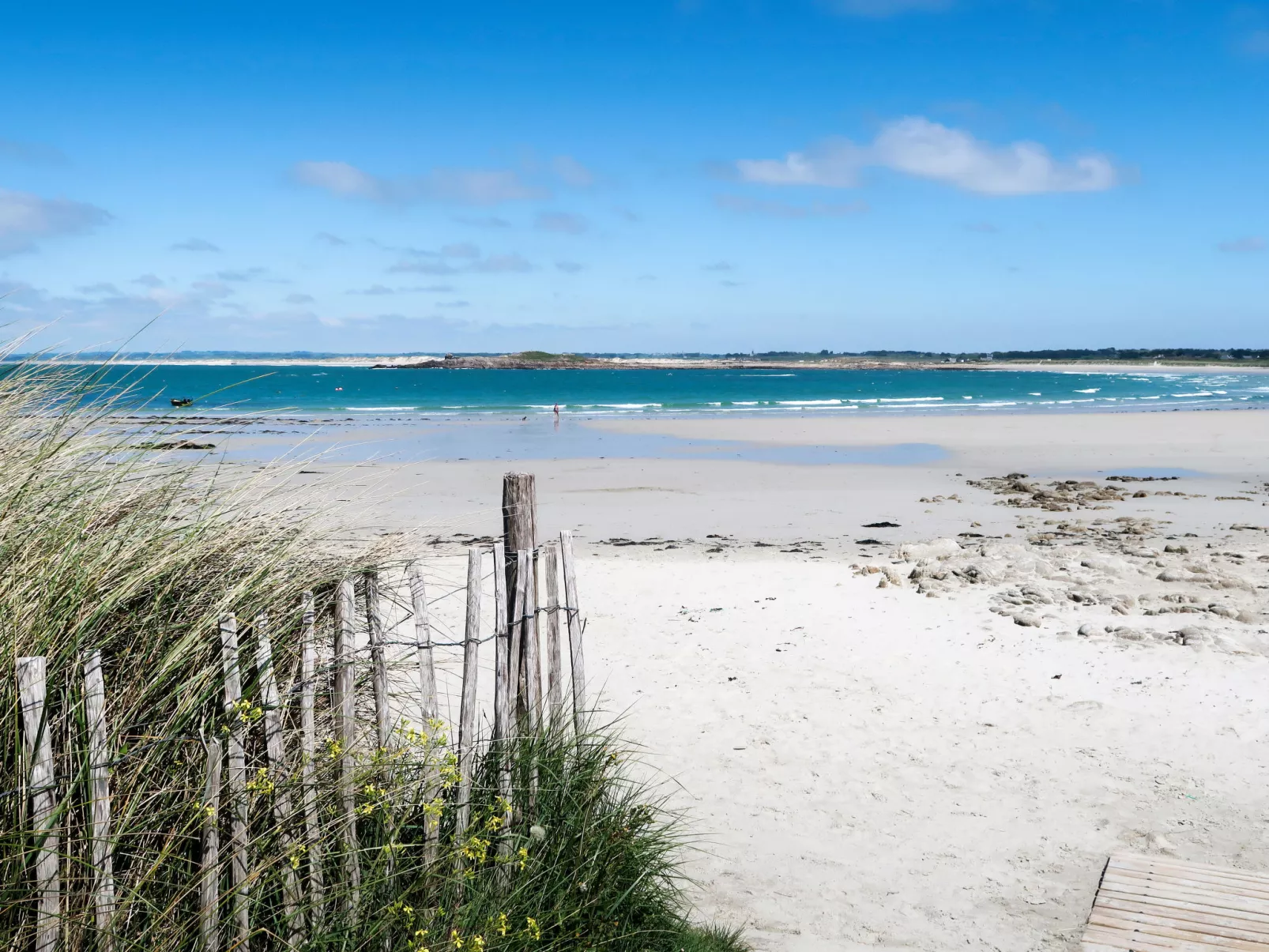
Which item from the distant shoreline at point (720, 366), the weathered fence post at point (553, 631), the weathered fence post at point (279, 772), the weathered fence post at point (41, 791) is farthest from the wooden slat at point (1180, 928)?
the distant shoreline at point (720, 366)

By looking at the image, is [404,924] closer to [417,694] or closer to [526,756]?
[526,756]

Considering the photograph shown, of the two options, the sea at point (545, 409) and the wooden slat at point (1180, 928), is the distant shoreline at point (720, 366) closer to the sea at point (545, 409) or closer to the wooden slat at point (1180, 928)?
the sea at point (545, 409)

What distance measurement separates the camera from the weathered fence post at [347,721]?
2.95m

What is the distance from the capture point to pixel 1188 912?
387 cm

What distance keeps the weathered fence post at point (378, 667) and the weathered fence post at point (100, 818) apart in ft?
2.84

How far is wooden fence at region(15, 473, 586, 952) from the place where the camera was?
2332 millimetres

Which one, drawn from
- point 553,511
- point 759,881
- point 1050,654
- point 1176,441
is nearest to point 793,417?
point 1176,441

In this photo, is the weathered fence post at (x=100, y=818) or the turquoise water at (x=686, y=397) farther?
the turquoise water at (x=686, y=397)

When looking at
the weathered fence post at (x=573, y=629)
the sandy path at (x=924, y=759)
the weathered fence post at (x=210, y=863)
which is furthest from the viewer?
the sandy path at (x=924, y=759)

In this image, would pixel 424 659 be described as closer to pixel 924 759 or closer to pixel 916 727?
pixel 924 759

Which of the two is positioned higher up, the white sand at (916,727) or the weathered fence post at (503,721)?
the weathered fence post at (503,721)

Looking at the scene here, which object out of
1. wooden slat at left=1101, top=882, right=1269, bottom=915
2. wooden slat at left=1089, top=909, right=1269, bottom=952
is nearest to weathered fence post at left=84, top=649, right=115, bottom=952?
wooden slat at left=1089, top=909, right=1269, bottom=952

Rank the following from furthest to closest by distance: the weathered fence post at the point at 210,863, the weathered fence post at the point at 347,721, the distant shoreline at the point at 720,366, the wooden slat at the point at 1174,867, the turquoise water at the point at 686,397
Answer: the distant shoreline at the point at 720,366 < the turquoise water at the point at 686,397 < the wooden slat at the point at 1174,867 < the weathered fence post at the point at 347,721 < the weathered fence post at the point at 210,863

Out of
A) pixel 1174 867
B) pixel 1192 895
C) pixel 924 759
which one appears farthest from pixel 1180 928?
pixel 924 759
